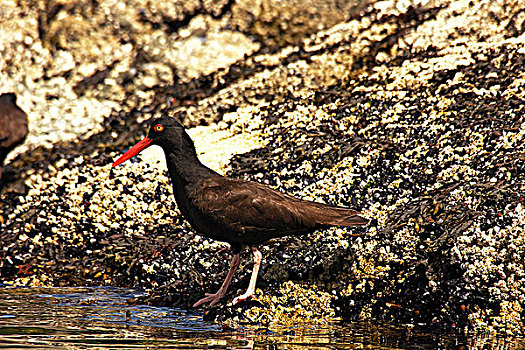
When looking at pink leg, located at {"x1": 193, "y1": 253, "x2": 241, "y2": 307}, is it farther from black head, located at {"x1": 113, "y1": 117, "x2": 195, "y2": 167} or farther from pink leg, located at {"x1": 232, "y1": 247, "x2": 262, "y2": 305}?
black head, located at {"x1": 113, "y1": 117, "x2": 195, "y2": 167}

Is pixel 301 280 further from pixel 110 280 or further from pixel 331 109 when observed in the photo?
pixel 331 109

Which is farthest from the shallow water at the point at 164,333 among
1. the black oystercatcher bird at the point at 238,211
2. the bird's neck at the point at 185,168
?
the bird's neck at the point at 185,168

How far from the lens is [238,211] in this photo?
21.5 feet

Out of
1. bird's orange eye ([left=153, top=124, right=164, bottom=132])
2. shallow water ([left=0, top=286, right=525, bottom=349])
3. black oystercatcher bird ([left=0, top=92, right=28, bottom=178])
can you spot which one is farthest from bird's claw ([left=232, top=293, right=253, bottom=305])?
black oystercatcher bird ([left=0, top=92, right=28, bottom=178])

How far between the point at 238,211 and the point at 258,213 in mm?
210

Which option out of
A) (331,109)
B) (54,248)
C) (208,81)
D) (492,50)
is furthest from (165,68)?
(492,50)

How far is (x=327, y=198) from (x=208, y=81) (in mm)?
4373

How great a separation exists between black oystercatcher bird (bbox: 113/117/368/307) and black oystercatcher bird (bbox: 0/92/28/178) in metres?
4.55

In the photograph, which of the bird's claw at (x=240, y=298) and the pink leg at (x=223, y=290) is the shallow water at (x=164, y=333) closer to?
the pink leg at (x=223, y=290)

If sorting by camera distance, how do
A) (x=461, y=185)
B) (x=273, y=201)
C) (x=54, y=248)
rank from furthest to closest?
(x=54, y=248), (x=461, y=185), (x=273, y=201)

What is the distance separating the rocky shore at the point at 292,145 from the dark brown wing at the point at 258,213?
1.54 feet

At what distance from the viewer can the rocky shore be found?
643cm

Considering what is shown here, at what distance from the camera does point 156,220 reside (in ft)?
28.1

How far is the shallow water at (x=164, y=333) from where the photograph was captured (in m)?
5.14
